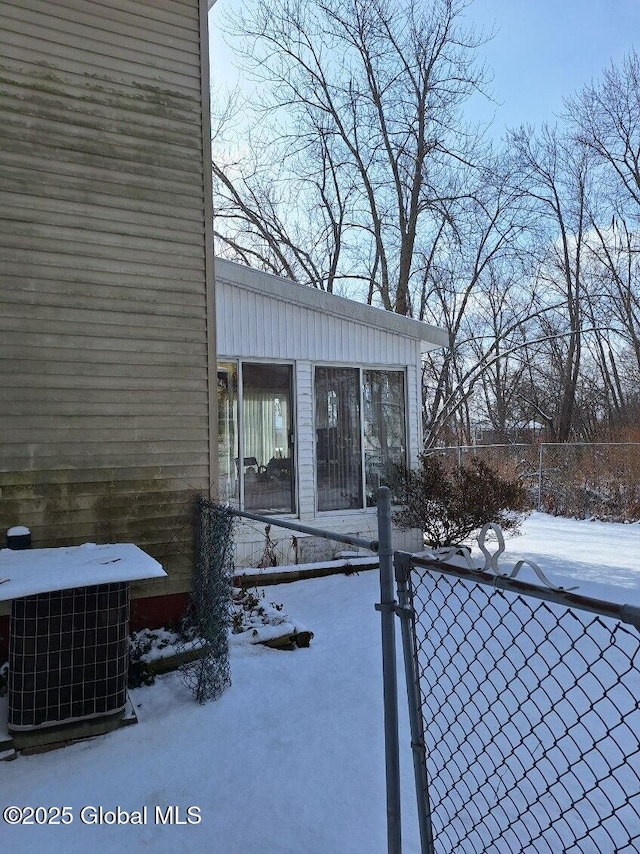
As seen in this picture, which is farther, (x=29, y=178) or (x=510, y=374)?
(x=510, y=374)

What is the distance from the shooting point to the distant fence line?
438 inches

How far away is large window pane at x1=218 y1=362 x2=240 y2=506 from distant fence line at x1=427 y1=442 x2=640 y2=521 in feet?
16.5

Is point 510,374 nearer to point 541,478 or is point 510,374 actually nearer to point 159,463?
point 541,478

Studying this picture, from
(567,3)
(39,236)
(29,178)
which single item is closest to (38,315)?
(39,236)

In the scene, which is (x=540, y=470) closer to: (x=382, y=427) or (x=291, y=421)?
(x=382, y=427)

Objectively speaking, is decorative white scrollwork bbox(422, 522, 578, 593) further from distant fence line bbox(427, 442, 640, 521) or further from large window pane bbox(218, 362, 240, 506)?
distant fence line bbox(427, 442, 640, 521)

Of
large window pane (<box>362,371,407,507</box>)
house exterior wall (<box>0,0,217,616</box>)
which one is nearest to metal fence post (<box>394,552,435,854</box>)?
house exterior wall (<box>0,0,217,616</box>)

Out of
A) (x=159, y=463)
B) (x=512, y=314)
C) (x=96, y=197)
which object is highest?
(x=512, y=314)

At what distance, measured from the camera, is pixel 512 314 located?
22.0 meters

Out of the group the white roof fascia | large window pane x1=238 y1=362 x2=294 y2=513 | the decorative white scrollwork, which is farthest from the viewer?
large window pane x1=238 y1=362 x2=294 y2=513

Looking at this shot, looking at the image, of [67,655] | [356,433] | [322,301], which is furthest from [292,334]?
[67,655]

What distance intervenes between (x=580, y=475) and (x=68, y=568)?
10929mm

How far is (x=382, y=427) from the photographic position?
7512 millimetres

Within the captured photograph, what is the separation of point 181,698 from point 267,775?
959 mm
